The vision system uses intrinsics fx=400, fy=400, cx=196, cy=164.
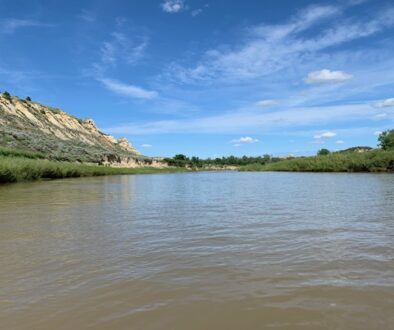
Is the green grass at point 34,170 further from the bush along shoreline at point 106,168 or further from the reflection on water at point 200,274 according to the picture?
the reflection on water at point 200,274

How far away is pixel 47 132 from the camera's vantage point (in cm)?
8931

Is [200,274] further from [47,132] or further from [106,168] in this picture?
[47,132]

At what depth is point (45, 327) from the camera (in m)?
4.46

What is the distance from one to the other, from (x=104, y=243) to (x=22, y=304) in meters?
3.97

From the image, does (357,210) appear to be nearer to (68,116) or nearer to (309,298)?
(309,298)

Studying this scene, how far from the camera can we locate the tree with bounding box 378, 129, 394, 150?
74.2m

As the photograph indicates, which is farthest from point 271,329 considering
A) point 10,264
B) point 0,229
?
point 0,229

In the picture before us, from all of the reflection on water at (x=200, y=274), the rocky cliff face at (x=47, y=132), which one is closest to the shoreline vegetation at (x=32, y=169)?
the rocky cliff face at (x=47, y=132)

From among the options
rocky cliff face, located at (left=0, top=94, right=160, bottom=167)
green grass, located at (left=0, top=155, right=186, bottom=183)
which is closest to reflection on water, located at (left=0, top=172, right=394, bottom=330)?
green grass, located at (left=0, top=155, right=186, bottom=183)

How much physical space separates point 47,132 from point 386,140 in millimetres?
70851

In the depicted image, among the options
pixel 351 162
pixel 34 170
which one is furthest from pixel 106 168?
pixel 351 162

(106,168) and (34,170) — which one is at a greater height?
(106,168)

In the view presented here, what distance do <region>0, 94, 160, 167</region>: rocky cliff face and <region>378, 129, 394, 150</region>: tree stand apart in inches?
2315

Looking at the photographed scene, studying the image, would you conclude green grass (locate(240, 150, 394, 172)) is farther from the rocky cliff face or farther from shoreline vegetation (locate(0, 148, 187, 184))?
the rocky cliff face
